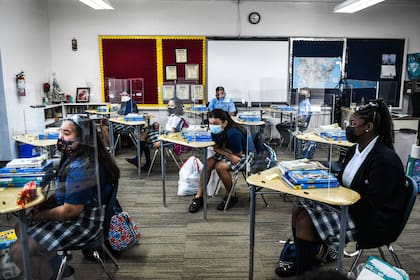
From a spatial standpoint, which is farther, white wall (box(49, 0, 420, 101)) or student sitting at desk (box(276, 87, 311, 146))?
white wall (box(49, 0, 420, 101))

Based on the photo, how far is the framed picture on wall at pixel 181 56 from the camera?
730cm

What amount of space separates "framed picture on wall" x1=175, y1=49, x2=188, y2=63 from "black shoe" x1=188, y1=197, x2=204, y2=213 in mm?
4343

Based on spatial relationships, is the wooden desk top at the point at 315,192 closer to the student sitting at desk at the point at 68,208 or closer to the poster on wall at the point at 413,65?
the student sitting at desk at the point at 68,208

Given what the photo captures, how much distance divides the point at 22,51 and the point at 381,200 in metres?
6.19

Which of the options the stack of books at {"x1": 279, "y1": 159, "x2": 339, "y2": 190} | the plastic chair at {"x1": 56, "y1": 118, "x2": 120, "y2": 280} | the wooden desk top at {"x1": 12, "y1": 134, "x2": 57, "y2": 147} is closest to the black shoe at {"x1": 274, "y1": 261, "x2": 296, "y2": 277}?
the stack of books at {"x1": 279, "y1": 159, "x2": 339, "y2": 190}

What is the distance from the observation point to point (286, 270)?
2443 mm

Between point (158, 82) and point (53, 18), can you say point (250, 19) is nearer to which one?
point (158, 82)

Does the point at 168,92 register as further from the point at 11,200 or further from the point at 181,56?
the point at 11,200

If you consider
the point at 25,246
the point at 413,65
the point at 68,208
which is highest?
the point at 413,65

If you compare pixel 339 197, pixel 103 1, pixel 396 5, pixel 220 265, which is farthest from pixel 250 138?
pixel 396 5

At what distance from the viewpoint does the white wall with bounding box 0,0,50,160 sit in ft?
18.0

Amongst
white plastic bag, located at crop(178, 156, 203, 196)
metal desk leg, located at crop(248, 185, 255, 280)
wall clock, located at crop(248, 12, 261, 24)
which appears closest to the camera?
metal desk leg, located at crop(248, 185, 255, 280)

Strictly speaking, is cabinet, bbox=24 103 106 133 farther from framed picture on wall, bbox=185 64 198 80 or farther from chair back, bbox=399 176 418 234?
chair back, bbox=399 176 418 234

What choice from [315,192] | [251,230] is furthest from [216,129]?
[315,192]
